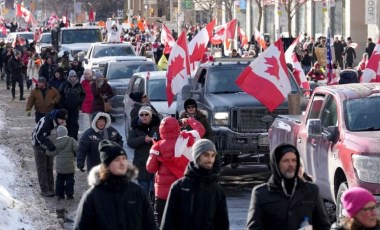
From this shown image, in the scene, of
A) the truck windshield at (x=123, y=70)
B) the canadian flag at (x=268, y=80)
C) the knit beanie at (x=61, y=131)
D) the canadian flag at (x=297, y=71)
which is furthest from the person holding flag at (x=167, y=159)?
the truck windshield at (x=123, y=70)

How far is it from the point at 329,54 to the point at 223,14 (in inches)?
2257

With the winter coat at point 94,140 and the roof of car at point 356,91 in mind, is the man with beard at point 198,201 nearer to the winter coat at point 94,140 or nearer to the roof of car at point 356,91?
the roof of car at point 356,91

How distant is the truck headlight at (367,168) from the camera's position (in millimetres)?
11734

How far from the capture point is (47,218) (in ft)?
46.7

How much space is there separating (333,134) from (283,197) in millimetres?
5578

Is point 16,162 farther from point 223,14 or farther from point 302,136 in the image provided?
point 223,14

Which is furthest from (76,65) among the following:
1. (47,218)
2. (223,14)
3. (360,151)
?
(223,14)

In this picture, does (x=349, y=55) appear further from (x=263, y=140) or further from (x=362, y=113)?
(x=362, y=113)

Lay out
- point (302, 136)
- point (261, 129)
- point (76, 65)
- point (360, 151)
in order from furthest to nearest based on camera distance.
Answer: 1. point (76, 65)
2. point (261, 129)
3. point (302, 136)
4. point (360, 151)

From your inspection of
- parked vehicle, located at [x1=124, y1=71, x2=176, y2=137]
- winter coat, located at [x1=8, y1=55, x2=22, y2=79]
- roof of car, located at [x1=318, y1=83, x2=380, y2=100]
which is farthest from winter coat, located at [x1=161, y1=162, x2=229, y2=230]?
winter coat, located at [x1=8, y1=55, x2=22, y2=79]

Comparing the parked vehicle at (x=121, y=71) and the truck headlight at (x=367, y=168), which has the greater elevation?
the parked vehicle at (x=121, y=71)

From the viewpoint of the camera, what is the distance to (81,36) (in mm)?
46469

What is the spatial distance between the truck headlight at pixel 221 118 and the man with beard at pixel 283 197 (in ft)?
35.0

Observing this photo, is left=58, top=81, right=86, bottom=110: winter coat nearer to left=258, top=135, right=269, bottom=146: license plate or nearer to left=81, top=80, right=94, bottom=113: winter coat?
left=81, top=80, right=94, bottom=113: winter coat
